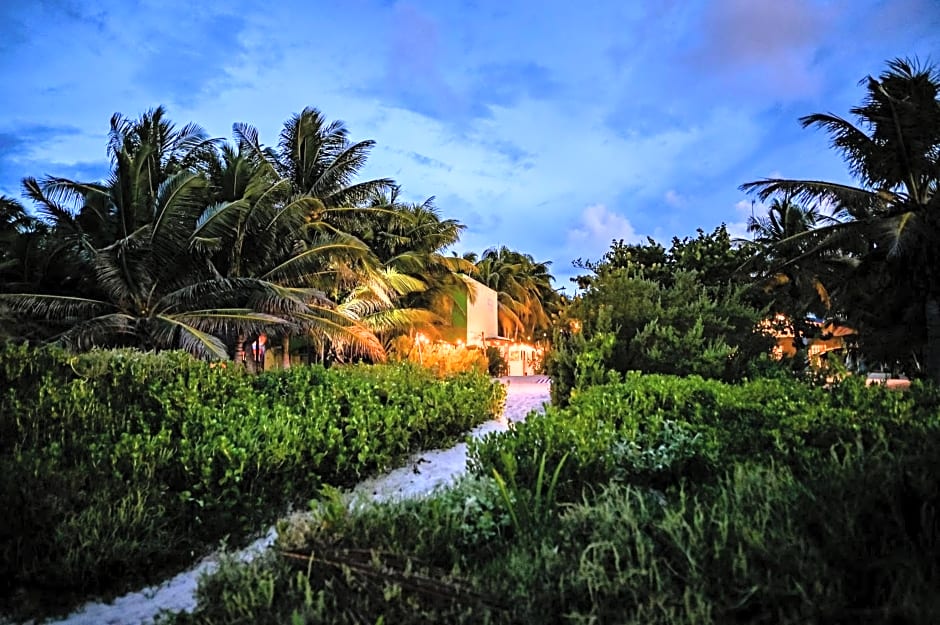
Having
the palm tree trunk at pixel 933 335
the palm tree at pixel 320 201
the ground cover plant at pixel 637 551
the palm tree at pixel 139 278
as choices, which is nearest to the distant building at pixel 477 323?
the palm tree at pixel 320 201

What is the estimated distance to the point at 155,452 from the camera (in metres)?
4.82

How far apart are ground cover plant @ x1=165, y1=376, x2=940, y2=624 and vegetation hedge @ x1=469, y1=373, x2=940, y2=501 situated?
0.03 m

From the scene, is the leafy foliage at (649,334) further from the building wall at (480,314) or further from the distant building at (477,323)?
the building wall at (480,314)

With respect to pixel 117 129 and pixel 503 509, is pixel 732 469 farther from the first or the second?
pixel 117 129

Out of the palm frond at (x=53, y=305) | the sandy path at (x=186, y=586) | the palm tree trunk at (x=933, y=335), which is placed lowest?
the sandy path at (x=186, y=586)

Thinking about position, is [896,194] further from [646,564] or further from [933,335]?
[646,564]

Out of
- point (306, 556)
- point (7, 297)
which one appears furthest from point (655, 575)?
point (7, 297)

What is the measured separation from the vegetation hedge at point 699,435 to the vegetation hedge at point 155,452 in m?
2.08

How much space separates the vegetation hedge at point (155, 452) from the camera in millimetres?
3887

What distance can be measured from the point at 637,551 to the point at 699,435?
80.1 inches

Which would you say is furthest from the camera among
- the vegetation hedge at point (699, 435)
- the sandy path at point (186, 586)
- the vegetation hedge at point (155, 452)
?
the vegetation hedge at point (155, 452)

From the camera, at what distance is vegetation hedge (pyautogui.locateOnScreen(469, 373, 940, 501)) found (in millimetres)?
3674

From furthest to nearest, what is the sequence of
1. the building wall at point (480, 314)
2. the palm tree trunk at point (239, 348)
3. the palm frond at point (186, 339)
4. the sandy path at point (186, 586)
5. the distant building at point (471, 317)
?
the building wall at point (480, 314)
the distant building at point (471, 317)
the palm tree trunk at point (239, 348)
the palm frond at point (186, 339)
the sandy path at point (186, 586)

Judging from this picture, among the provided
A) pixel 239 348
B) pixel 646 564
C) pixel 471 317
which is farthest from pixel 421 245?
pixel 646 564
